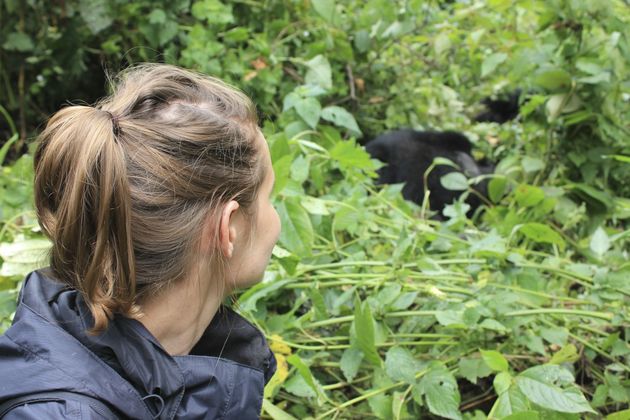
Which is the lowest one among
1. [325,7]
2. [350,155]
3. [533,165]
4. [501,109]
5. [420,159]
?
[501,109]

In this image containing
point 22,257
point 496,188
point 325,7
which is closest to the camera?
point 22,257

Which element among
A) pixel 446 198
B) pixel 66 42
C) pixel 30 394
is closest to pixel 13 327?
pixel 30 394

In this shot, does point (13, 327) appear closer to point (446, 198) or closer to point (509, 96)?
point (446, 198)

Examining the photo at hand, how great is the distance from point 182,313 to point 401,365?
0.42 meters

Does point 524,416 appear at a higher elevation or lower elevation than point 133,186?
lower

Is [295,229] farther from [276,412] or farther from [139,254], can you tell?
[139,254]

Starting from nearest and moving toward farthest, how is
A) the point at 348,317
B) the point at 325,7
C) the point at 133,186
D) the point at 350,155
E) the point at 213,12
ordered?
the point at 133,186 < the point at 348,317 < the point at 350,155 < the point at 325,7 < the point at 213,12

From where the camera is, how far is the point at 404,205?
1.86m

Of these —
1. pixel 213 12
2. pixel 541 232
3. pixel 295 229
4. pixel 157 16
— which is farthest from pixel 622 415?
pixel 157 16

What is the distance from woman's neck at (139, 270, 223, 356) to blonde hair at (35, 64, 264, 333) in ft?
0.09

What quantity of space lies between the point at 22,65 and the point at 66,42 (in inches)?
12.8

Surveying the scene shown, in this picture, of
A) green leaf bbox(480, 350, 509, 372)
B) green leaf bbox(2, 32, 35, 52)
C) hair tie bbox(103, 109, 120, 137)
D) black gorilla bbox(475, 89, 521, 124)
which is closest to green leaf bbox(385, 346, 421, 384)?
green leaf bbox(480, 350, 509, 372)

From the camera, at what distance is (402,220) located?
172cm

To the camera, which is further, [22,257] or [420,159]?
[420,159]
